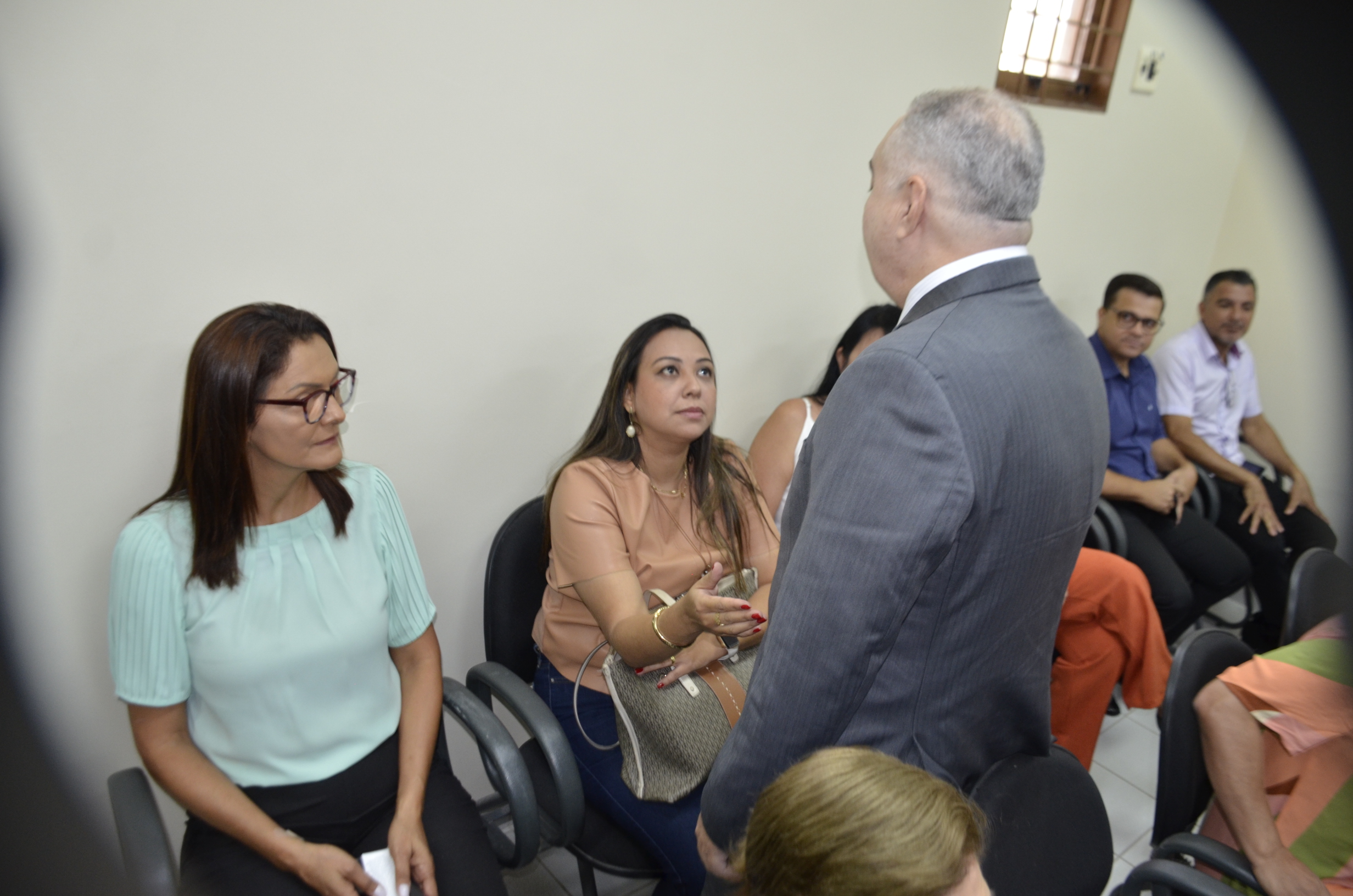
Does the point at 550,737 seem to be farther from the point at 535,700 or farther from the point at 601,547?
the point at 601,547

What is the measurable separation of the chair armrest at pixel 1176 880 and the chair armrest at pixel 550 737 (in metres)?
0.98

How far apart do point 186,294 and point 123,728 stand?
2.95ft

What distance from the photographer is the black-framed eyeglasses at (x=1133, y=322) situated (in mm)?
2953

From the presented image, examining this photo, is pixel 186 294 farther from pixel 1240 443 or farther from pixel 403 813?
pixel 1240 443

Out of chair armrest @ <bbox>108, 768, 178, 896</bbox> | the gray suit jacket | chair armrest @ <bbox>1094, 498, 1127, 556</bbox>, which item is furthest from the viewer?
chair armrest @ <bbox>1094, 498, 1127, 556</bbox>

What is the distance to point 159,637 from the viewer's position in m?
1.26

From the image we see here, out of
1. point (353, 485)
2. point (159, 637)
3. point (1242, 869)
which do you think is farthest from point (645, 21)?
point (1242, 869)

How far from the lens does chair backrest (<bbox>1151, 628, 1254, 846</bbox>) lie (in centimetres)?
139

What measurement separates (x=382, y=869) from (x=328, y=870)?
10 cm

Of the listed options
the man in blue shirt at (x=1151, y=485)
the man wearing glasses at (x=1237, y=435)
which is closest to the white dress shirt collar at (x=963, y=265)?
the man in blue shirt at (x=1151, y=485)

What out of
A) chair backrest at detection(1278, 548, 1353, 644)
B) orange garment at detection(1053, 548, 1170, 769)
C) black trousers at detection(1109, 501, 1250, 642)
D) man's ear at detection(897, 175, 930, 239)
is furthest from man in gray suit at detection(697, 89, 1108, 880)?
black trousers at detection(1109, 501, 1250, 642)

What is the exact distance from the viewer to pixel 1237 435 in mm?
3408

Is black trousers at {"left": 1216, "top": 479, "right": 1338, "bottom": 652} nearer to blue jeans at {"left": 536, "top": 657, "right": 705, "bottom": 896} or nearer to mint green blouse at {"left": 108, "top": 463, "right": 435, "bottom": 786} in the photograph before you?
blue jeans at {"left": 536, "top": 657, "right": 705, "bottom": 896}

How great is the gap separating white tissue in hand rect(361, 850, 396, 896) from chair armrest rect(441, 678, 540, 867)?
21cm
